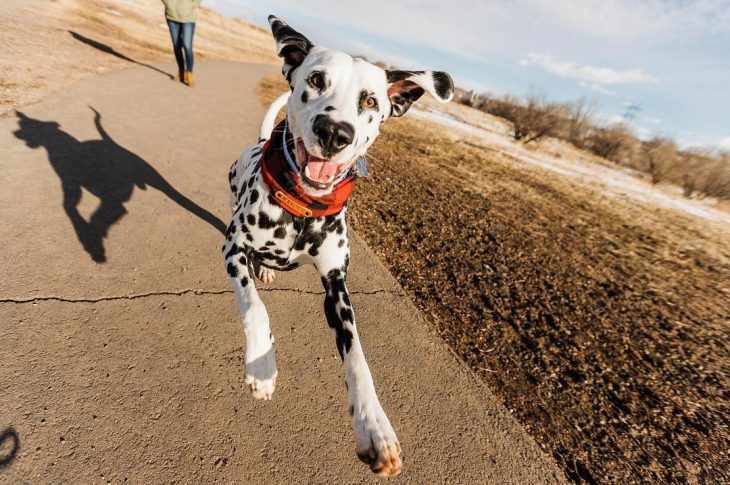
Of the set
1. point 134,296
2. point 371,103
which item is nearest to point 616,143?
point 371,103

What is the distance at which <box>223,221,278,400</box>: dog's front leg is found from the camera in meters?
2.16

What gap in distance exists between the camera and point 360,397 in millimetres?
2166

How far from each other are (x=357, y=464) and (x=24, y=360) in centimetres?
238

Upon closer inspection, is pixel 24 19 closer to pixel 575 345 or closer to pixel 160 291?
pixel 160 291

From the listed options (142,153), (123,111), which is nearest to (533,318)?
(142,153)

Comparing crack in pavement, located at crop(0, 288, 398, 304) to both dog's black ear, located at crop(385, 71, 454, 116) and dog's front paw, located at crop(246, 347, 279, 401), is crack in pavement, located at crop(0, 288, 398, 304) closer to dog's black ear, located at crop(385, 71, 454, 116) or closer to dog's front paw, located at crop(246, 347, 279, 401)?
dog's front paw, located at crop(246, 347, 279, 401)

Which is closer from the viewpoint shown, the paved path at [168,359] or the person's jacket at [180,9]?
→ the paved path at [168,359]

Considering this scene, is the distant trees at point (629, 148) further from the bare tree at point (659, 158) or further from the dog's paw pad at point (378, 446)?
the dog's paw pad at point (378, 446)

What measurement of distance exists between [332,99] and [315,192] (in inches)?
27.0

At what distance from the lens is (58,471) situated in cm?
189

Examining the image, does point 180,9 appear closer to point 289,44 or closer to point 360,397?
point 289,44

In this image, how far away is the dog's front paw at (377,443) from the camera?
189 centimetres

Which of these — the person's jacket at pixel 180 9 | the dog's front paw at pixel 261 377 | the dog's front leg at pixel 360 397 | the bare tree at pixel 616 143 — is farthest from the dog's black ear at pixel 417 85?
the bare tree at pixel 616 143

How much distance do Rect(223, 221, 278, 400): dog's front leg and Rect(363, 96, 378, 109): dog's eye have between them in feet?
5.19
